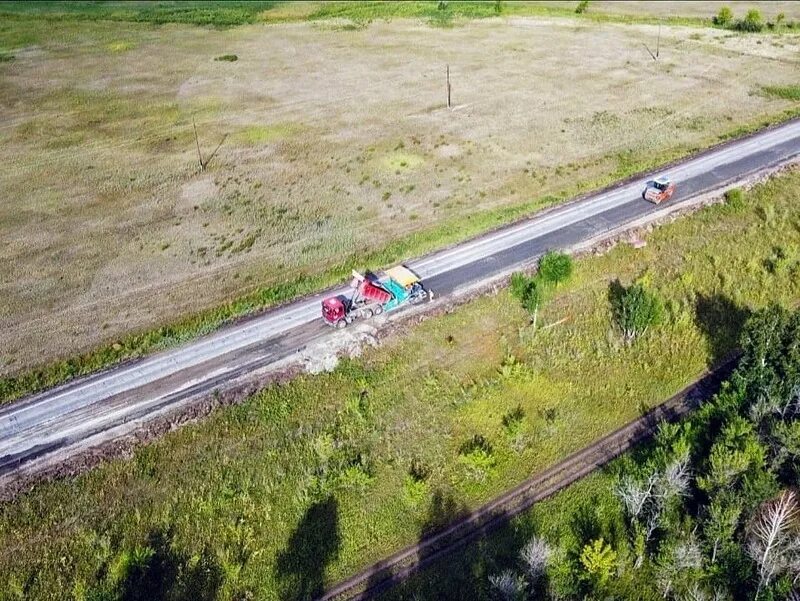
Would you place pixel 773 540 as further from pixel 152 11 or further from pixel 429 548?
pixel 152 11

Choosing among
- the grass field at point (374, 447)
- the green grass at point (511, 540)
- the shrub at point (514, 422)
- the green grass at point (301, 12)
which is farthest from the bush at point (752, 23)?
the green grass at point (511, 540)

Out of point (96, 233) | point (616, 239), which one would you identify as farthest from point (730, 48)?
point (96, 233)

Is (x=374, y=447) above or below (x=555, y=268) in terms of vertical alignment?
below

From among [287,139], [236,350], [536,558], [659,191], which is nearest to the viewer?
[536,558]

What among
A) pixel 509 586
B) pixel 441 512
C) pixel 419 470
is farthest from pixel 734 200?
pixel 509 586

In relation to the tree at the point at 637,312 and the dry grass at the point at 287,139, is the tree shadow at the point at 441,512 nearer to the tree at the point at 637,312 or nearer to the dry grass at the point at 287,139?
the tree at the point at 637,312
